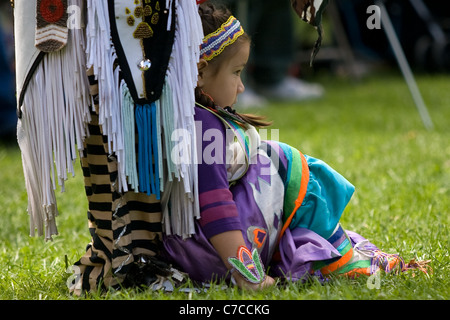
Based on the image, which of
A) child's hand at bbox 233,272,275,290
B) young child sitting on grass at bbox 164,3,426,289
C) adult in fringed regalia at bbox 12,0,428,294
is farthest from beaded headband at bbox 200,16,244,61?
child's hand at bbox 233,272,275,290

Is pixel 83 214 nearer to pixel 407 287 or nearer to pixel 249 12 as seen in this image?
pixel 407 287

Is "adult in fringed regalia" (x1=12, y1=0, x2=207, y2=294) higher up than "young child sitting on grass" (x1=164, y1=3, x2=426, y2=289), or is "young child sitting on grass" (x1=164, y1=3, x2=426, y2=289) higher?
"adult in fringed regalia" (x1=12, y1=0, x2=207, y2=294)

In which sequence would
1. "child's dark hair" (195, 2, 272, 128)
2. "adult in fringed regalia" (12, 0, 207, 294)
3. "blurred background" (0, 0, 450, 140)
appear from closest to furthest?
"adult in fringed regalia" (12, 0, 207, 294)
"child's dark hair" (195, 2, 272, 128)
"blurred background" (0, 0, 450, 140)

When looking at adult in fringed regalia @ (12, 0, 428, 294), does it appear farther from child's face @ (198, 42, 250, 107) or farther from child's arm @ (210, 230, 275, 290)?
child's face @ (198, 42, 250, 107)

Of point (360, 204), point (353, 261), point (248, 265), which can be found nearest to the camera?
point (248, 265)

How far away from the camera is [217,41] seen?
7.16 ft

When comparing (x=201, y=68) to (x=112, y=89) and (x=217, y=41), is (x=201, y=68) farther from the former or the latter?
(x=112, y=89)

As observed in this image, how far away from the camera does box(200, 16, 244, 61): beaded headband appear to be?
7.15ft

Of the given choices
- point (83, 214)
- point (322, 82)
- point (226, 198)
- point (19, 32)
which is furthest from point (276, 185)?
point (322, 82)

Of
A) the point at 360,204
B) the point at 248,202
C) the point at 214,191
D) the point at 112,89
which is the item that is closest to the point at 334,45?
the point at 360,204

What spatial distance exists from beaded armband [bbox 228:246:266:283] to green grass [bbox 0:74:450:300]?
2.0 inches

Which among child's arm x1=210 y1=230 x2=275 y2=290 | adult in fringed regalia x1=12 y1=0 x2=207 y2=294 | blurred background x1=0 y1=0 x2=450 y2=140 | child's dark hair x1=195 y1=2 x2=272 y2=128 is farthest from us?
blurred background x1=0 y1=0 x2=450 y2=140

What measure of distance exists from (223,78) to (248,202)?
425mm

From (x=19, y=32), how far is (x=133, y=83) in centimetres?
38
